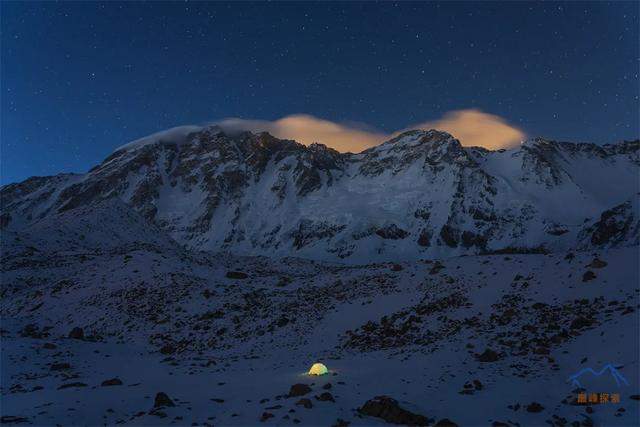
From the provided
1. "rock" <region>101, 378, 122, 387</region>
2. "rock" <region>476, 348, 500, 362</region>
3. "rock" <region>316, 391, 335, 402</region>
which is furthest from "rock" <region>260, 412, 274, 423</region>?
"rock" <region>476, 348, 500, 362</region>

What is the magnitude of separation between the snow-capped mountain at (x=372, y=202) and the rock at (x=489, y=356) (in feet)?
379

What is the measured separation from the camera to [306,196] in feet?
602

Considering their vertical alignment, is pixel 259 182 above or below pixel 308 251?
above

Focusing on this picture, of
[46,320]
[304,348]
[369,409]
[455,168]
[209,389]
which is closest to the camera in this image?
[369,409]

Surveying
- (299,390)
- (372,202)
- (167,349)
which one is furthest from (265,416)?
(372,202)

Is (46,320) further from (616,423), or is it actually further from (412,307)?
(616,423)

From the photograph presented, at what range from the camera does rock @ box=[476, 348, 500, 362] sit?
1752 centimetres

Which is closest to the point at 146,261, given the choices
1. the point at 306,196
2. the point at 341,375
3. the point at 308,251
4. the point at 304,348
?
the point at 304,348

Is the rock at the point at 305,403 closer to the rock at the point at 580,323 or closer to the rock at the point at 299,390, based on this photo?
the rock at the point at 299,390

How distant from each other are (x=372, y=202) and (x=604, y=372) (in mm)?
158485

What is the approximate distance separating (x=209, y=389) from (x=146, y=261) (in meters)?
26.8

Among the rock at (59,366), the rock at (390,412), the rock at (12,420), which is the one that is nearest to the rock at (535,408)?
the rock at (390,412)

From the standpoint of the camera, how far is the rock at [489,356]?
57.5 ft

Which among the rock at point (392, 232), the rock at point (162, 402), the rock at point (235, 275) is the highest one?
the rock at point (392, 232)
